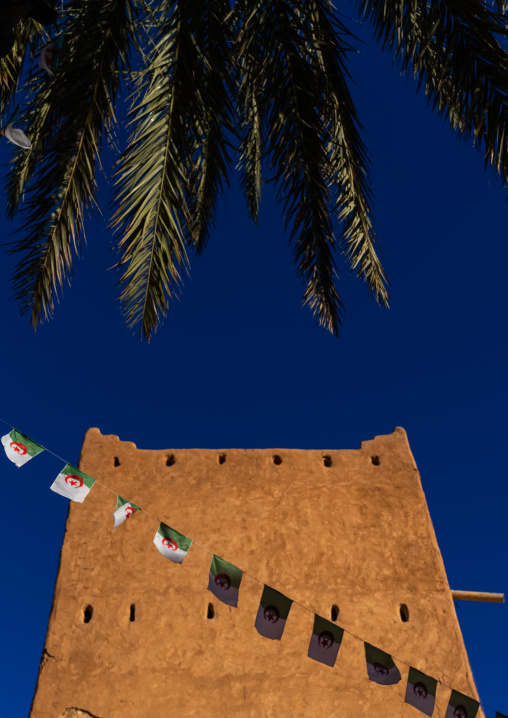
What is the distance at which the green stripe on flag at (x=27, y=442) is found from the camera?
568 centimetres

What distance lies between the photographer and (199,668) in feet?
21.9

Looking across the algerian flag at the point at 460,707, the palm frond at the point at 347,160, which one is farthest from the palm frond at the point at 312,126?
the algerian flag at the point at 460,707

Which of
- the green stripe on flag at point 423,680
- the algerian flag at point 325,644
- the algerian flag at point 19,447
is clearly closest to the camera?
the algerian flag at point 19,447

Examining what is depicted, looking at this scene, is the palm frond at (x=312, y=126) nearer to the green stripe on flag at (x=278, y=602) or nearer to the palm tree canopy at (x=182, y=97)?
the palm tree canopy at (x=182, y=97)

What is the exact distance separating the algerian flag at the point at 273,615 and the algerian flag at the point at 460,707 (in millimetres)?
1768

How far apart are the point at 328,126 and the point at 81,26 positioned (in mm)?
2028

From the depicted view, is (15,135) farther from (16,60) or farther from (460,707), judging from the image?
(460,707)

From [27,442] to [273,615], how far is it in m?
2.67

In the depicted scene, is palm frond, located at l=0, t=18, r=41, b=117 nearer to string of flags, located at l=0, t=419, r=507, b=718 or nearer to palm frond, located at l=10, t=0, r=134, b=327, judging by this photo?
palm frond, located at l=10, t=0, r=134, b=327

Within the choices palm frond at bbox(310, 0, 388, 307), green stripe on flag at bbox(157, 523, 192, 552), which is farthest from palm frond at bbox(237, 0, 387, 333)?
green stripe on flag at bbox(157, 523, 192, 552)

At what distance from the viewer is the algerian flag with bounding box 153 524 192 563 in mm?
5705

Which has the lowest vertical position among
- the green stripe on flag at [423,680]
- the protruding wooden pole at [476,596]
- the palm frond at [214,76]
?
the green stripe on flag at [423,680]

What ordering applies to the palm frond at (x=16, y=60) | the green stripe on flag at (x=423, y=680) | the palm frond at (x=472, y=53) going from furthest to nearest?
1. the green stripe on flag at (x=423, y=680)
2. the palm frond at (x=16, y=60)
3. the palm frond at (x=472, y=53)

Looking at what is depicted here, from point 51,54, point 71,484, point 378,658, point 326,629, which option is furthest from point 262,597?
point 51,54
